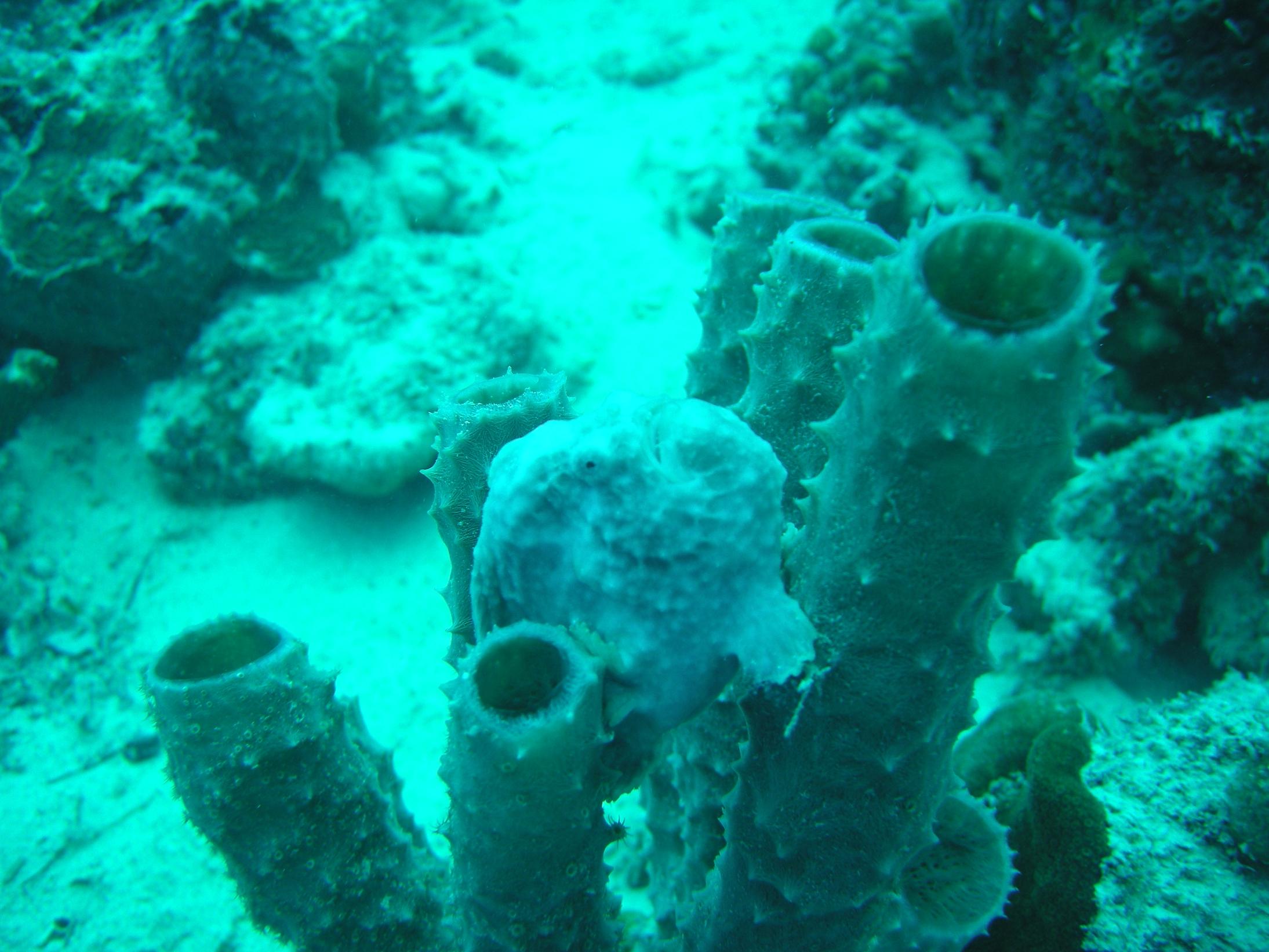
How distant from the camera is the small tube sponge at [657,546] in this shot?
51.4 inches

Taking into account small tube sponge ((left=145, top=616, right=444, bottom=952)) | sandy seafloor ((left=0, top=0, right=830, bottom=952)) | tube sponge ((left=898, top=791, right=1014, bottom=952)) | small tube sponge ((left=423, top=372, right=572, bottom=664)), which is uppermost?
small tube sponge ((left=423, top=372, right=572, bottom=664))

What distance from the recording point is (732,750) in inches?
82.3

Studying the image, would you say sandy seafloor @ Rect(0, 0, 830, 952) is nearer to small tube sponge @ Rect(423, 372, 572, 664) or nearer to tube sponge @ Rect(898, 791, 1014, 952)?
small tube sponge @ Rect(423, 372, 572, 664)

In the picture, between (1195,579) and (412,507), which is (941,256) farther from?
(412,507)

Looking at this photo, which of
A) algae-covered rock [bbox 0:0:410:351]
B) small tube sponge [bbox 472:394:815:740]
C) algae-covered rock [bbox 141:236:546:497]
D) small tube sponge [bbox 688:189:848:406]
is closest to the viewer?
small tube sponge [bbox 472:394:815:740]

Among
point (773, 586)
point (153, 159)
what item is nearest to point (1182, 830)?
point (773, 586)

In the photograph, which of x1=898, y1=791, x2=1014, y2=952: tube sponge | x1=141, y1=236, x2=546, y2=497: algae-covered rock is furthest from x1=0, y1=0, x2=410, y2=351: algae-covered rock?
x1=898, y1=791, x2=1014, y2=952: tube sponge

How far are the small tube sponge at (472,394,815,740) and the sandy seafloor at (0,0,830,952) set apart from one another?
241 centimetres

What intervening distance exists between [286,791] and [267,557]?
3371 millimetres

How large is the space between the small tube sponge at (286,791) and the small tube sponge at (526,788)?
20.6 inches

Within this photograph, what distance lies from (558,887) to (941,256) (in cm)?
154

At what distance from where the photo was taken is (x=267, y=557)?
15.8 feet

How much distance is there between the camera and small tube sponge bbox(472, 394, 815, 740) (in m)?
1.31

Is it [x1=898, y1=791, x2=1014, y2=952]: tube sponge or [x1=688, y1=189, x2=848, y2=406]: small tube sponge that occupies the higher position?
[x1=688, y1=189, x2=848, y2=406]: small tube sponge
